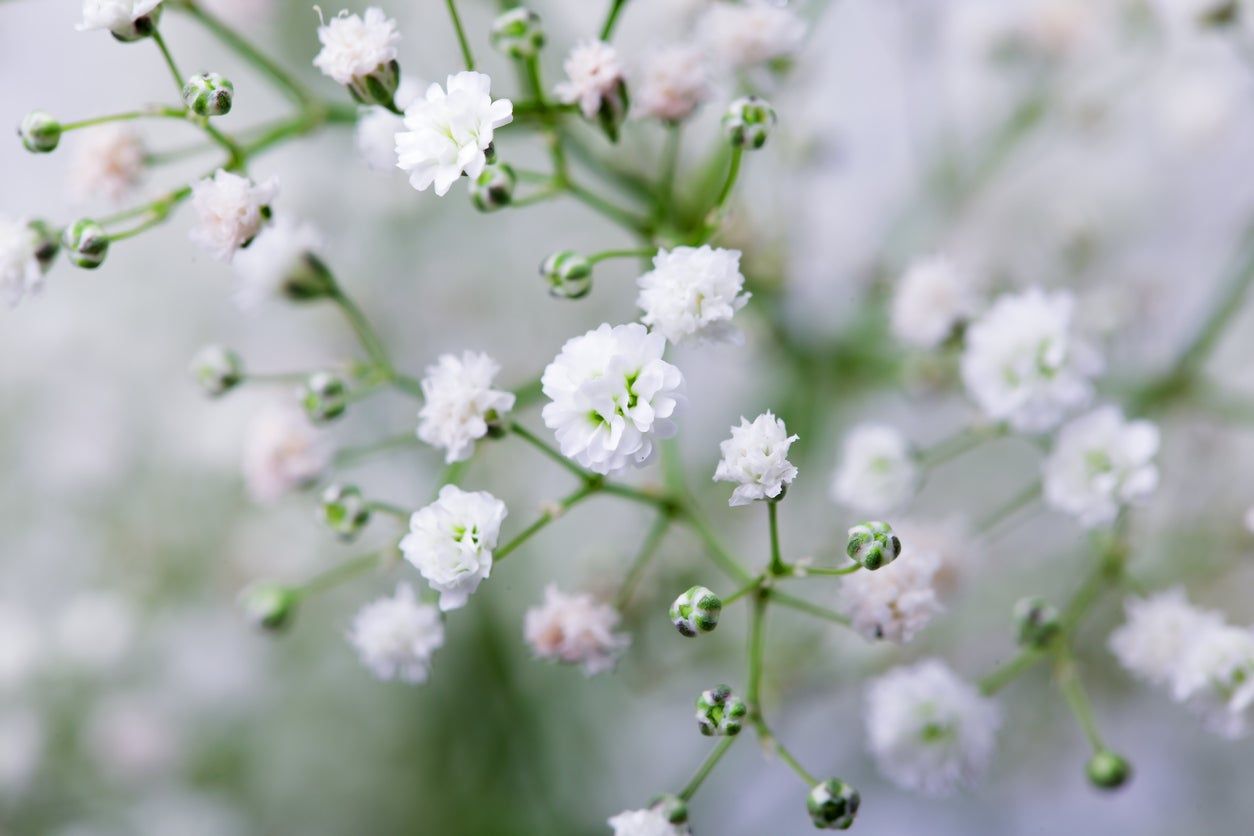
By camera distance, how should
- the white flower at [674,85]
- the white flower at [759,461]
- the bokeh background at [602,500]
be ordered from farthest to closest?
the bokeh background at [602,500]
the white flower at [674,85]
the white flower at [759,461]

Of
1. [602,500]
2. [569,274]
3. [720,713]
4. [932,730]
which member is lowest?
[602,500]

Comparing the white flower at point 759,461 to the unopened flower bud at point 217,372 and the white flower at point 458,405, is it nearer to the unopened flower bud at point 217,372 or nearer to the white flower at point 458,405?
the white flower at point 458,405

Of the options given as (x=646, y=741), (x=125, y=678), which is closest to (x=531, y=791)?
Answer: (x=646, y=741)

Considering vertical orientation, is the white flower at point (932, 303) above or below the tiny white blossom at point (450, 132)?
below

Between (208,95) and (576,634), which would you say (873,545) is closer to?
(576,634)

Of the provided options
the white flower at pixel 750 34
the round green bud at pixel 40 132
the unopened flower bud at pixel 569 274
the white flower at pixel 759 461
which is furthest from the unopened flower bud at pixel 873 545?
the round green bud at pixel 40 132

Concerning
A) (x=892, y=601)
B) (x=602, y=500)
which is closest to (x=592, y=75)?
(x=892, y=601)

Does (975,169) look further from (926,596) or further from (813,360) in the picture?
(926,596)

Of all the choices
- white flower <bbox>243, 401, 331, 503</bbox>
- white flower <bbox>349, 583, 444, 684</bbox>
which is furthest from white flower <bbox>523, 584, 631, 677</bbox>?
white flower <bbox>243, 401, 331, 503</bbox>
